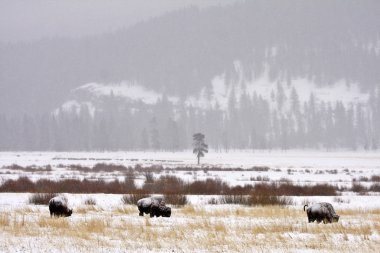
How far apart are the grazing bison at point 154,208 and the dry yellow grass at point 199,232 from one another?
32 cm

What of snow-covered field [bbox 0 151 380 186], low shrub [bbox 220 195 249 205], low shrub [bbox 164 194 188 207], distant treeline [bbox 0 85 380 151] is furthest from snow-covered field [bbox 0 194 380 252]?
distant treeline [bbox 0 85 380 151]

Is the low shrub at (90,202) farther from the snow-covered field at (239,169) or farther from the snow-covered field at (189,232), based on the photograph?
the snow-covered field at (239,169)

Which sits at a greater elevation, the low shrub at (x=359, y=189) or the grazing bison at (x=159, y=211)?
the grazing bison at (x=159, y=211)

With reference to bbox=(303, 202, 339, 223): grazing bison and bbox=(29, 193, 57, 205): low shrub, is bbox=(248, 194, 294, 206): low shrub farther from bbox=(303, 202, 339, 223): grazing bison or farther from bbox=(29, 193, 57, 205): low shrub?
bbox=(29, 193, 57, 205): low shrub

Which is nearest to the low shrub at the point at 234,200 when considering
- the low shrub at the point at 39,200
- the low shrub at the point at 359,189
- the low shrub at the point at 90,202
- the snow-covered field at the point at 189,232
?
the snow-covered field at the point at 189,232

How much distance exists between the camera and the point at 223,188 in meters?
32.5

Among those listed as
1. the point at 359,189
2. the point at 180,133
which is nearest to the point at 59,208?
the point at 359,189

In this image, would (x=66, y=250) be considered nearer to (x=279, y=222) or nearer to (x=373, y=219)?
(x=279, y=222)

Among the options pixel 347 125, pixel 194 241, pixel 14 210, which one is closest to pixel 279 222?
pixel 194 241

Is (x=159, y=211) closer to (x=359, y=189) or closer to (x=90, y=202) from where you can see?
(x=90, y=202)

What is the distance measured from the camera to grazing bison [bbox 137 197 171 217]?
16844 millimetres

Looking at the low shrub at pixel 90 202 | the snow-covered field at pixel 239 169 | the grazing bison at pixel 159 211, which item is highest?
the snow-covered field at pixel 239 169

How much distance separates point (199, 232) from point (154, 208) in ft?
12.6

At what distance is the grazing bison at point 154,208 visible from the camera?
16844 millimetres
